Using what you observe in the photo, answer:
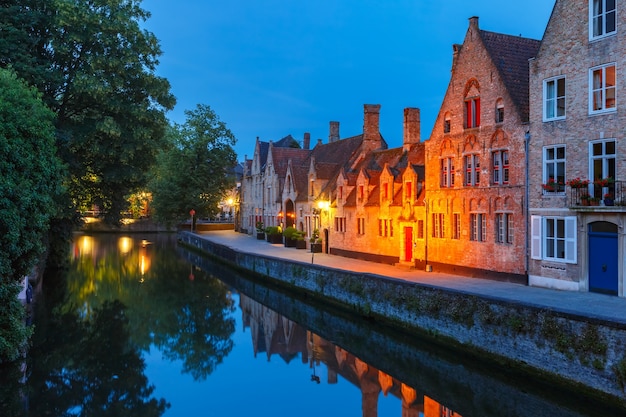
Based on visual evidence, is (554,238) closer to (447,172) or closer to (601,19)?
(447,172)

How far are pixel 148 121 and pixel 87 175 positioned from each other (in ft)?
13.4

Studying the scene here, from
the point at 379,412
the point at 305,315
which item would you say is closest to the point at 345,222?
the point at 305,315

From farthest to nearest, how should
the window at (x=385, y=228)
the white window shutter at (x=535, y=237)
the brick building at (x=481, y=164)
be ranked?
the window at (x=385, y=228), the brick building at (x=481, y=164), the white window shutter at (x=535, y=237)

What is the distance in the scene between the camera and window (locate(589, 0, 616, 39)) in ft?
50.8

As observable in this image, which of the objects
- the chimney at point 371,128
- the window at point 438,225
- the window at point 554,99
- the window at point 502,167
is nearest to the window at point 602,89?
the window at point 554,99

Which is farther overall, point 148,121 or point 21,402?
point 148,121

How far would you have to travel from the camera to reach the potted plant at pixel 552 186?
16361 millimetres

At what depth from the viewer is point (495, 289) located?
16688 mm

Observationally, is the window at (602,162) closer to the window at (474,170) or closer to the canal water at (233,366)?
the window at (474,170)

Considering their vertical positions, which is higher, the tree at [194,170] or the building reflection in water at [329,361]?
the tree at [194,170]

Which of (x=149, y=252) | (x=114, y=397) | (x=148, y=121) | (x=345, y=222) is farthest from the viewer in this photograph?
(x=149, y=252)

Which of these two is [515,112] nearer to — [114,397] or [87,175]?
[114,397]

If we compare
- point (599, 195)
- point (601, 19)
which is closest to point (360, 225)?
point (599, 195)

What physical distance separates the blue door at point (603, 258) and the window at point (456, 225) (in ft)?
19.4
